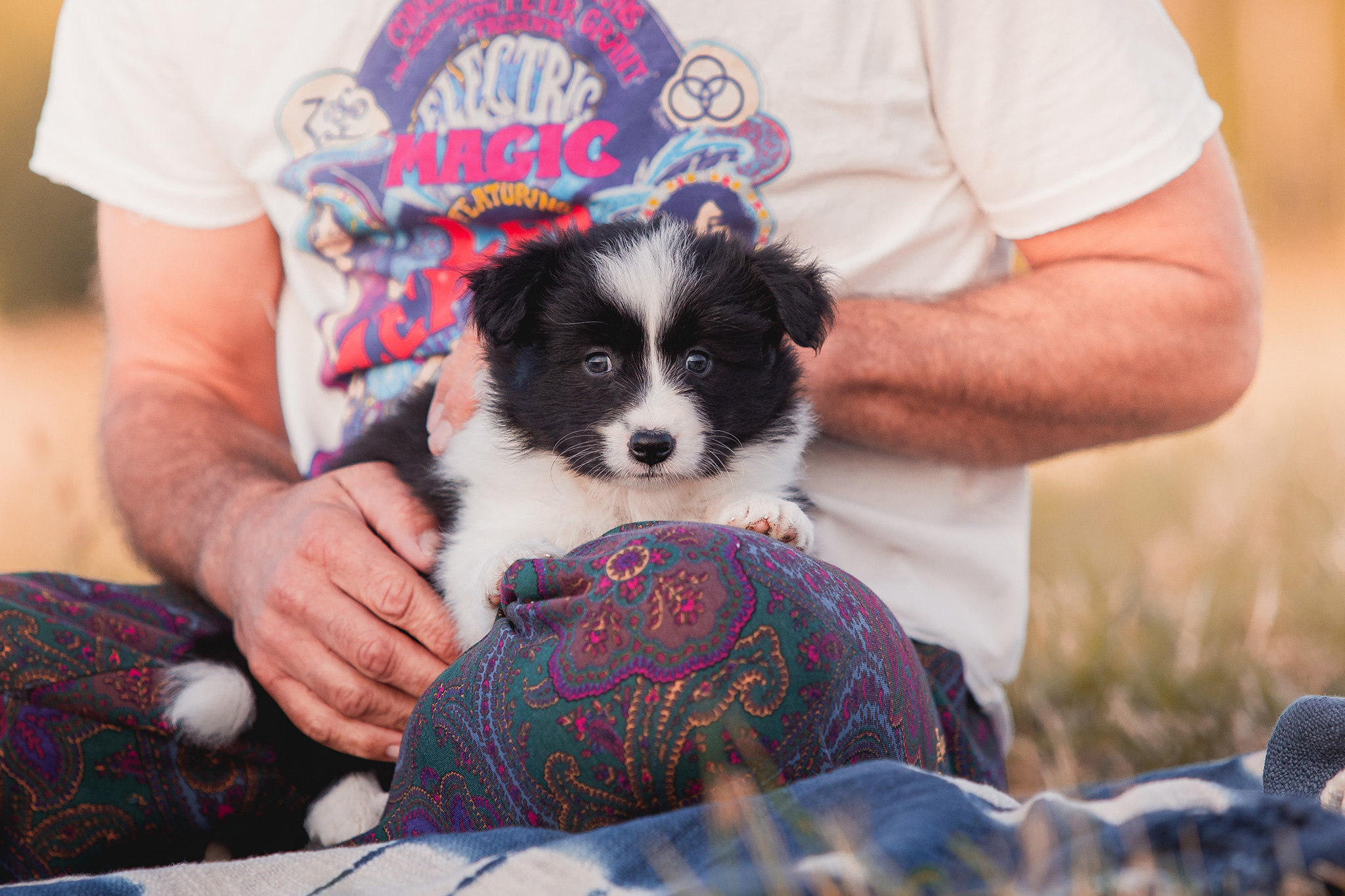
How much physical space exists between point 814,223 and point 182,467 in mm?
1650

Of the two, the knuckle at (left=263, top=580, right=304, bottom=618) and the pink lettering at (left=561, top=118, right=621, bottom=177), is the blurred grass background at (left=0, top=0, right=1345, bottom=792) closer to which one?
the knuckle at (left=263, top=580, right=304, bottom=618)

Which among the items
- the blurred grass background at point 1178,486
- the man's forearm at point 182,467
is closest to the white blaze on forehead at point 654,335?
the man's forearm at point 182,467

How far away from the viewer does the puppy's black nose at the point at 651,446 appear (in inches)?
80.1

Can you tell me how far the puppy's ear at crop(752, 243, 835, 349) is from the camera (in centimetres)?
210

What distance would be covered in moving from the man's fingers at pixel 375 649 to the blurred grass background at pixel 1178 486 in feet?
5.00

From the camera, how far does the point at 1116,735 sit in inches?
128

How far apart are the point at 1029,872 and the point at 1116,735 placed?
2389 millimetres

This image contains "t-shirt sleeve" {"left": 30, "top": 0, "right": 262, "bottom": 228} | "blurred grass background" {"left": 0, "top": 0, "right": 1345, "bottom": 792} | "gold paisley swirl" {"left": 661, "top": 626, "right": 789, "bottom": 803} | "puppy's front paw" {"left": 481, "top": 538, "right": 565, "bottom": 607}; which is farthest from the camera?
"blurred grass background" {"left": 0, "top": 0, "right": 1345, "bottom": 792}

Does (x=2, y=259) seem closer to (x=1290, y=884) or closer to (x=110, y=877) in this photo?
(x=110, y=877)

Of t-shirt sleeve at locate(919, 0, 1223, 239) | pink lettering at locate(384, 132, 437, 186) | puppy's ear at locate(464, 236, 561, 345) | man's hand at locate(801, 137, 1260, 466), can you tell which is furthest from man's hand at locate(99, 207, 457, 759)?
t-shirt sleeve at locate(919, 0, 1223, 239)

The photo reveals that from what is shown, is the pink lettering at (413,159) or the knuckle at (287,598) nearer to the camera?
the knuckle at (287,598)

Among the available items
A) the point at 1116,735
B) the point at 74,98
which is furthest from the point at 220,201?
the point at 1116,735

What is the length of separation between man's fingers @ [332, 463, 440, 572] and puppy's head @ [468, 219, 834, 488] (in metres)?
0.33

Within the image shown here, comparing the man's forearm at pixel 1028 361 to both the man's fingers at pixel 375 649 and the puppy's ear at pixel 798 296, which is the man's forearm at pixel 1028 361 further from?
the man's fingers at pixel 375 649
